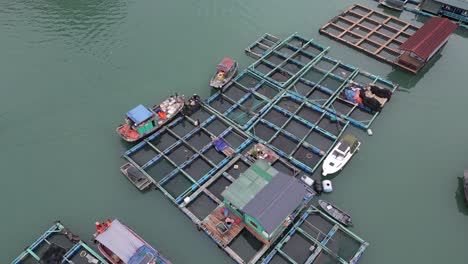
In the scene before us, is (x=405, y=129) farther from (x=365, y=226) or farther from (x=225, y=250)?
(x=225, y=250)

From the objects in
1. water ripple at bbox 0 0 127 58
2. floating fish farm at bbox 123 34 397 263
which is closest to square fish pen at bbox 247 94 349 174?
floating fish farm at bbox 123 34 397 263

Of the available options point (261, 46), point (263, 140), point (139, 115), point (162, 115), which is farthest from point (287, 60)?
point (139, 115)

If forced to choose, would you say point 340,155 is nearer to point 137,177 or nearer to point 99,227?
point 137,177

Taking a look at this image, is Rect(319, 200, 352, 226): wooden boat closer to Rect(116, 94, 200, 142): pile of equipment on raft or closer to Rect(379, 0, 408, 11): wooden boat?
Rect(116, 94, 200, 142): pile of equipment on raft

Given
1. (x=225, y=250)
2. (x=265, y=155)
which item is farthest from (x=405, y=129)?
(x=225, y=250)

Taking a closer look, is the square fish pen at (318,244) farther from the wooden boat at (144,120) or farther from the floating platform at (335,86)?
the wooden boat at (144,120)

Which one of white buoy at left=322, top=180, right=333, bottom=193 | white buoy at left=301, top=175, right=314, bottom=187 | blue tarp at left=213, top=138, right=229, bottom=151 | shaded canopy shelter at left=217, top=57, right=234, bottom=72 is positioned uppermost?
shaded canopy shelter at left=217, top=57, right=234, bottom=72
